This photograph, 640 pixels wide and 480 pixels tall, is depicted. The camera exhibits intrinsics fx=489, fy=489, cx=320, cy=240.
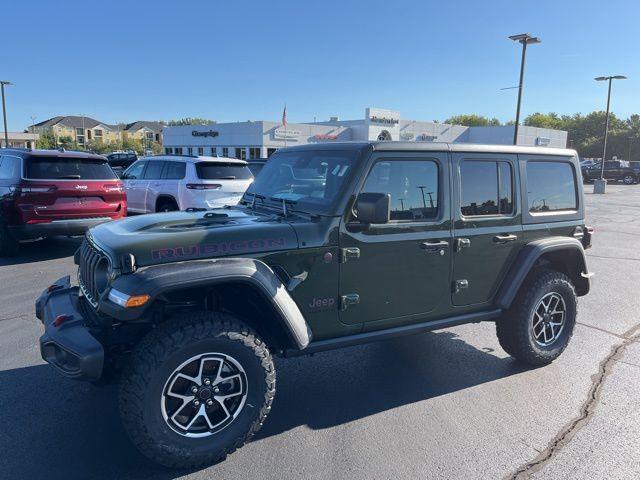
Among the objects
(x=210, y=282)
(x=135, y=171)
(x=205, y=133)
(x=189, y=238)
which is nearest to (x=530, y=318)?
(x=210, y=282)

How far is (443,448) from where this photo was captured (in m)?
3.04

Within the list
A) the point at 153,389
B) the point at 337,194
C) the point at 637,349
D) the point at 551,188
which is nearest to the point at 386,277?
the point at 337,194

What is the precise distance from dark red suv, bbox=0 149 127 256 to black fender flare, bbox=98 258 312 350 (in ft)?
19.6

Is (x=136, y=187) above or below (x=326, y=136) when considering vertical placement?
below

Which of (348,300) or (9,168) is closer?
(348,300)

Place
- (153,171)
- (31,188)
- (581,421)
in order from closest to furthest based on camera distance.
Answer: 1. (581,421)
2. (31,188)
3. (153,171)

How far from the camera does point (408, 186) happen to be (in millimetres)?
3512

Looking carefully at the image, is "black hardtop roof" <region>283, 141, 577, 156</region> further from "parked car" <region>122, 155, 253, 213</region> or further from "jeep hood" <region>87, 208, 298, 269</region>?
"parked car" <region>122, 155, 253, 213</region>

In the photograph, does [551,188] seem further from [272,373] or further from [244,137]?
[244,137]

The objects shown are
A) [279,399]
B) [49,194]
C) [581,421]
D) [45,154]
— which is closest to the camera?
[581,421]

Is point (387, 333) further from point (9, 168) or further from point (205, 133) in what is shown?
point (205, 133)

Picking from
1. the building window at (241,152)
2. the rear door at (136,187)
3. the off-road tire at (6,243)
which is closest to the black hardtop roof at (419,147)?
the off-road tire at (6,243)

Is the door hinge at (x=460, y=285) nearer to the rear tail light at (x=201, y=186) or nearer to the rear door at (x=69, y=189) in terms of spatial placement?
the rear door at (x=69, y=189)

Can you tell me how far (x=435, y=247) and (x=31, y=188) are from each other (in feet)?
22.3
